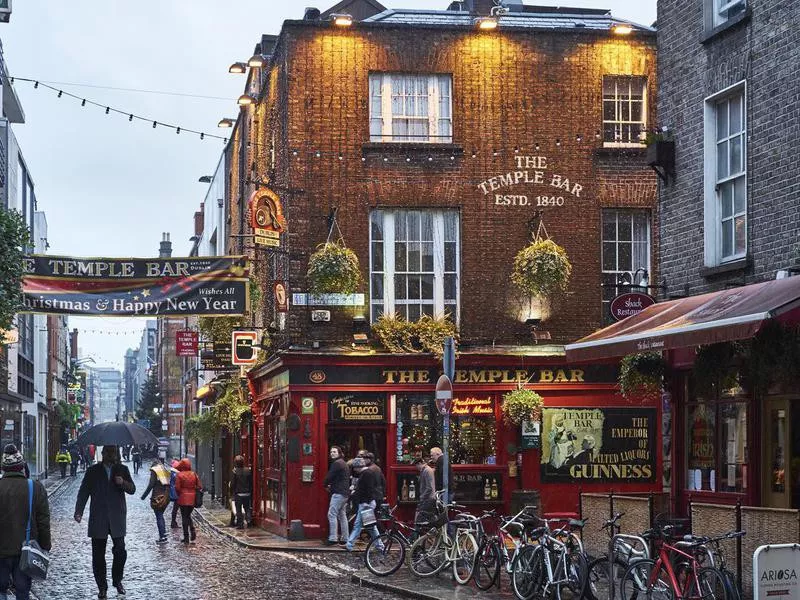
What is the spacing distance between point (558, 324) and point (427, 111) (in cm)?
539

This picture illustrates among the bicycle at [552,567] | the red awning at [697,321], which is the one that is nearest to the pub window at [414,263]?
the red awning at [697,321]

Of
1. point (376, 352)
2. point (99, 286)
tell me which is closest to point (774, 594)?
point (376, 352)

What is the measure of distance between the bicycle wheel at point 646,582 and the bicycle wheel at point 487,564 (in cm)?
339

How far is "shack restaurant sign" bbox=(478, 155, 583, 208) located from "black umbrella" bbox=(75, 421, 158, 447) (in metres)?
11.3

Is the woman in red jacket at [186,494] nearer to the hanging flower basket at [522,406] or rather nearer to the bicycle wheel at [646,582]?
the hanging flower basket at [522,406]

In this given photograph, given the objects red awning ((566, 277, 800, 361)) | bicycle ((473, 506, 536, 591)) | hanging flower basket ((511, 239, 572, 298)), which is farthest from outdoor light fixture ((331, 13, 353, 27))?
bicycle ((473, 506, 536, 591))

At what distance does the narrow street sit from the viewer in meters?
17.6

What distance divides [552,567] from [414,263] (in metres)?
14.4

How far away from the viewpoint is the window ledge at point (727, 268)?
16.8 m

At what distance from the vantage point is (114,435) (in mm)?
19031

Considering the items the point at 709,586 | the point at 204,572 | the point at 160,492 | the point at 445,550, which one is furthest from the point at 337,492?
the point at 709,586

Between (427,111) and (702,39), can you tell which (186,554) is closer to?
(427,111)

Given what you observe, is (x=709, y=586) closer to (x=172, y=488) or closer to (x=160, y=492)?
(x=160, y=492)

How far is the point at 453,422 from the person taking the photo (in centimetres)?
2866
